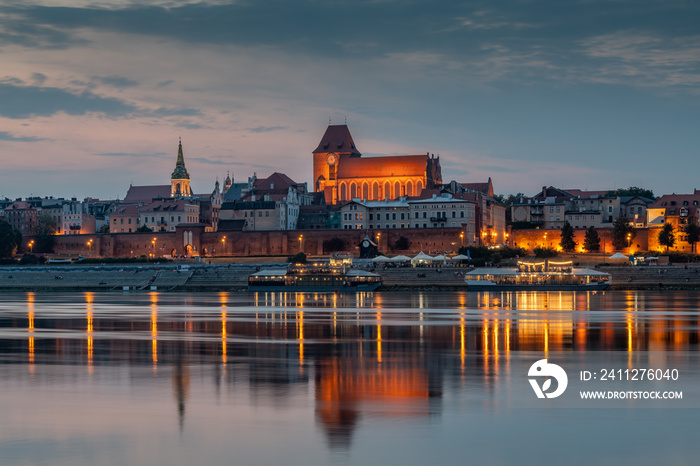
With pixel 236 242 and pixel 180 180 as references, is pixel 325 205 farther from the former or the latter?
pixel 180 180

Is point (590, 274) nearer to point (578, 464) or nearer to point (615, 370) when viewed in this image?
point (615, 370)

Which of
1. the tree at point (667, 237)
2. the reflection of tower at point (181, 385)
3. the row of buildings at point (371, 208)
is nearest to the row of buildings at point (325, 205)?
the row of buildings at point (371, 208)

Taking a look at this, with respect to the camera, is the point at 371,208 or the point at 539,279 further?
the point at 371,208

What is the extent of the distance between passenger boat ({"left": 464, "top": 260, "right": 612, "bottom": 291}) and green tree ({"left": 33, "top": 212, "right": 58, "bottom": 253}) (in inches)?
2155

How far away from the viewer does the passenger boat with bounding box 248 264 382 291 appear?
204 ft

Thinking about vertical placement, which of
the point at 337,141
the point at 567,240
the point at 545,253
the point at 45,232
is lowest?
the point at 545,253

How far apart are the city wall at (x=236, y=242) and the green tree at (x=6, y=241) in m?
5.79

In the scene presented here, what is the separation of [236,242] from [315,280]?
3178 centimetres

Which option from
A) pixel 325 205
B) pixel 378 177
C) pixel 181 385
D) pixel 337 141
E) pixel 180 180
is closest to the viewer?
pixel 181 385

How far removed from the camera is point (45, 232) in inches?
4641

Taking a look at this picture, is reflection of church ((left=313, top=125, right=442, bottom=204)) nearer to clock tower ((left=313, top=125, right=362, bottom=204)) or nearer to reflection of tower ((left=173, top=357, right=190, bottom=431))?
clock tower ((left=313, top=125, right=362, bottom=204))

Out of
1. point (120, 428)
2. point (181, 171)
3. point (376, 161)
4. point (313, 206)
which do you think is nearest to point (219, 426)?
point (120, 428)

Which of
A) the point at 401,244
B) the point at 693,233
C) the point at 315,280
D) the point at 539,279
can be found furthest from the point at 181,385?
the point at 693,233

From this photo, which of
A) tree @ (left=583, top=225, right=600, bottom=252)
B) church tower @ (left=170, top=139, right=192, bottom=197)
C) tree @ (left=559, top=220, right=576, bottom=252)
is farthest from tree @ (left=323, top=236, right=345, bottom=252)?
church tower @ (left=170, top=139, right=192, bottom=197)
